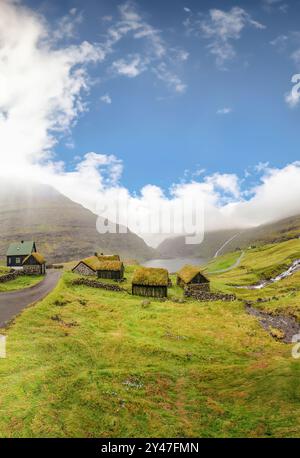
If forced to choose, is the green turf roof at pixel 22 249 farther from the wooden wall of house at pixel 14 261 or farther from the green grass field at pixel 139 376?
the green grass field at pixel 139 376

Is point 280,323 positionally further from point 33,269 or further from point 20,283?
point 33,269

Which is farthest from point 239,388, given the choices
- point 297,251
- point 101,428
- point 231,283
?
point 297,251

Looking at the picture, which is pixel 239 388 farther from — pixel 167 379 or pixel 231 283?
→ pixel 231 283

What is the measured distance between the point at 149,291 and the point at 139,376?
37.9 metres

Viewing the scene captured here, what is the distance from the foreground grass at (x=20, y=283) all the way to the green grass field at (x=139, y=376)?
1143 cm

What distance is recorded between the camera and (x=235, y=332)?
4359 cm

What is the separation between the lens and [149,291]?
6488 cm

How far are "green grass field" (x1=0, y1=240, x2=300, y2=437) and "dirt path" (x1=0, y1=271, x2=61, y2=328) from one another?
2006 millimetres

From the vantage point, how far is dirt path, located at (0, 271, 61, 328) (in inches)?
1502

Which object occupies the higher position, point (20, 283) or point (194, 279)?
point (20, 283)

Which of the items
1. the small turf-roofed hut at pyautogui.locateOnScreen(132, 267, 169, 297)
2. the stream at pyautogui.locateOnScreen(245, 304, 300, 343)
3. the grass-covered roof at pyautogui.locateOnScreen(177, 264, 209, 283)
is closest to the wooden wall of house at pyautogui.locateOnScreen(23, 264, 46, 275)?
the small turf-roofed hut at pyautogui.locateOnScreen(132, 267, 169, 297)

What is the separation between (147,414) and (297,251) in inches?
5221

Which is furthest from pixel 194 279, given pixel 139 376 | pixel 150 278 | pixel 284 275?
pixel 284 275

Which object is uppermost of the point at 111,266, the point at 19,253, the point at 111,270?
the point at 19,253
